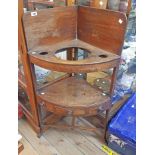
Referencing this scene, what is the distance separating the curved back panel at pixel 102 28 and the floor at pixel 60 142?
2.33 ft

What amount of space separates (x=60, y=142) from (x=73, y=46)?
709 millimetres

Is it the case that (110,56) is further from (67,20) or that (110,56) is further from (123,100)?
(123,100)

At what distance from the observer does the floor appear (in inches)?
56.6

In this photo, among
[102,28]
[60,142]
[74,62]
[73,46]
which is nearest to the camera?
[74,62]

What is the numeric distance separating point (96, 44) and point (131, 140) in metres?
0.63

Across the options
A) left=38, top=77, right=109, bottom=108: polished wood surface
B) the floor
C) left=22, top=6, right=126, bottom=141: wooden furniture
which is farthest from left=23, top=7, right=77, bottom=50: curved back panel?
the floor

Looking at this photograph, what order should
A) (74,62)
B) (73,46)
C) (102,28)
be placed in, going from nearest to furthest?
(74,62) → (102,28) → (73,46)

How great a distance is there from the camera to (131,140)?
1.26 m

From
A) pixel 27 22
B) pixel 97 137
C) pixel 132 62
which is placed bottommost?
pixel 97 137

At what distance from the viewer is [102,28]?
121cm

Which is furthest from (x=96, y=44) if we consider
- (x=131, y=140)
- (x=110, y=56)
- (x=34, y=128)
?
(x=34, y=128)

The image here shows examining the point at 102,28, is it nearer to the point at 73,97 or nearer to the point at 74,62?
the point at 74,62

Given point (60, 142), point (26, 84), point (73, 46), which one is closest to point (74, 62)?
point (73, 46)

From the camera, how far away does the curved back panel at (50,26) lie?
1166mm
